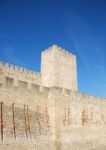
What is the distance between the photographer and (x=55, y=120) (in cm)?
1120

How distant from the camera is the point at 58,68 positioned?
704 inches

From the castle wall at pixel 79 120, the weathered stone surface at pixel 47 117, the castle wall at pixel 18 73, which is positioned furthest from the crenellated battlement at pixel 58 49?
the castle wall at pixel 79 120

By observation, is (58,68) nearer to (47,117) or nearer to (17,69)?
(17,69)

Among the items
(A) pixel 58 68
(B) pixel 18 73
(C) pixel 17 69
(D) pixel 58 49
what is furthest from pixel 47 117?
(D) pixel 58 49

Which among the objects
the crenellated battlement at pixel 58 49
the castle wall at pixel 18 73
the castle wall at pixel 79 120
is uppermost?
the crenellated battlement at pixel 58 49

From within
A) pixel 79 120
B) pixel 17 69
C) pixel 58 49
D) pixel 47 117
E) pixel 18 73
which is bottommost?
pixel 79 120

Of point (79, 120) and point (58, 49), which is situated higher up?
point (58, 49)

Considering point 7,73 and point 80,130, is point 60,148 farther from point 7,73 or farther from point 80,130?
point 7,73

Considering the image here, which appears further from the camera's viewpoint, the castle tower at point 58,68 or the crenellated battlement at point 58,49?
the crenellated battlement at point 58,49

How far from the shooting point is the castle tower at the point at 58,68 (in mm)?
17625

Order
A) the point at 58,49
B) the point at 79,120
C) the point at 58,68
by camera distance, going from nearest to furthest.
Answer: the point at 79,120 < the point at 58,68 < the point at 58,49

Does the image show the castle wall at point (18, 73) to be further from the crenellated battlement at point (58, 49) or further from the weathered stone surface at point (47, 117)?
the crenellated battlement at point (58, 49)

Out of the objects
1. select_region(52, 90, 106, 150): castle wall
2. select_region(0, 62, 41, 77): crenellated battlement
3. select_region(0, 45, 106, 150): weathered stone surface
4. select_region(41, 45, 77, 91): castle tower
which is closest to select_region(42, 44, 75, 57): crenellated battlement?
select_region(41, 45, 77, 91): castle tower

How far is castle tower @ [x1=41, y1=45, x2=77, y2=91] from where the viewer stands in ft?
57.8
